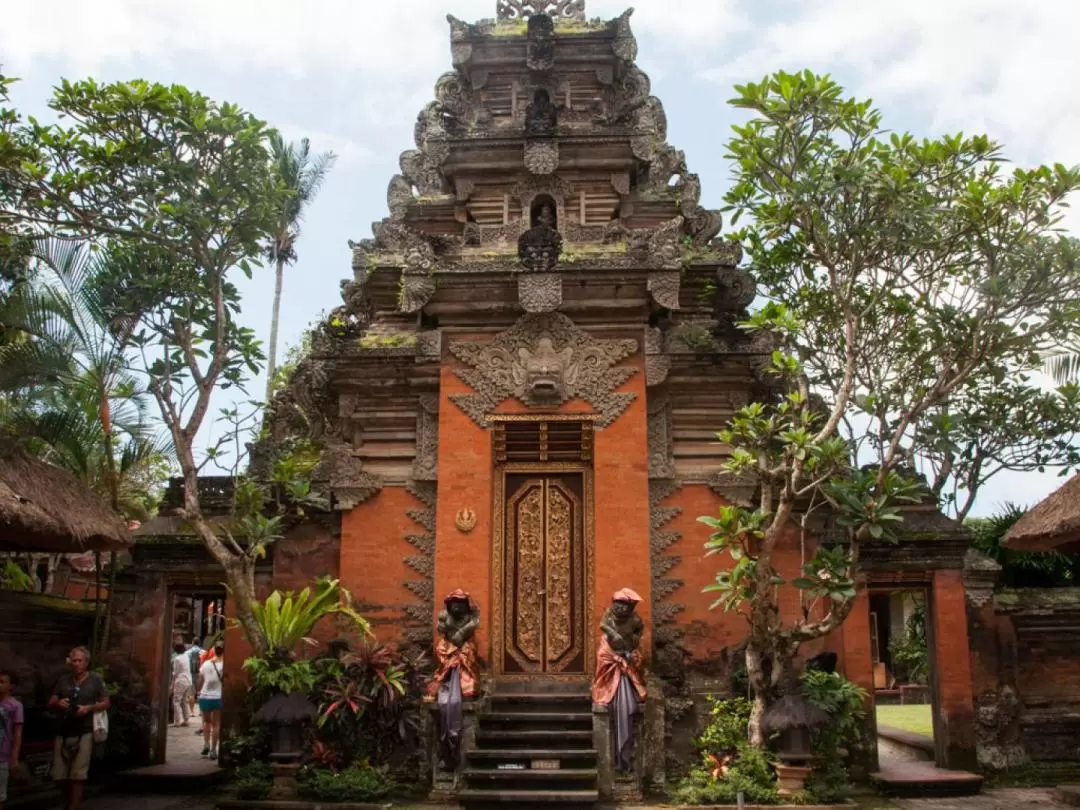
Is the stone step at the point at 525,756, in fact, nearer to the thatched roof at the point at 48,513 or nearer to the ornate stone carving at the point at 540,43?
the thatched roof at the point at 48,513

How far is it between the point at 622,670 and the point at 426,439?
3.54m

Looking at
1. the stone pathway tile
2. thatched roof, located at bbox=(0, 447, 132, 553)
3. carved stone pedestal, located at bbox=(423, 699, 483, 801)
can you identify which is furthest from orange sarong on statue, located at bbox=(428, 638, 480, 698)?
the stone pathway tile

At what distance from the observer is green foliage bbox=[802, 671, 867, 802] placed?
9625 mm

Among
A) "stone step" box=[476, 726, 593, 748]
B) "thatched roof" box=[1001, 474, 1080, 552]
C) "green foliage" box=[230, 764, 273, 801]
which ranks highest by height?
"thatched roof" box=[1001, 474, 1080, 552]

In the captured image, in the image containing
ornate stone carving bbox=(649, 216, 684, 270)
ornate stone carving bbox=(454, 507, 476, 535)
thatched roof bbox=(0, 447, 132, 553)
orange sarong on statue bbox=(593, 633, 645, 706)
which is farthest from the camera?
ornate stone carving bbox=(649, 216, 684, 270)

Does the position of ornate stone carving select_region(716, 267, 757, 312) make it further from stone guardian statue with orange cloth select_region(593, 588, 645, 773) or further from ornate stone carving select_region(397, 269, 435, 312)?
stone guardian statue with orange cloth select_region(593, 588, 645, 773)

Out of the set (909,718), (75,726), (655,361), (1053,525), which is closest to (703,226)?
(655,361)

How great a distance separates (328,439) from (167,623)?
10.6ft

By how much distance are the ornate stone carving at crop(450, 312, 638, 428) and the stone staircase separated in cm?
300

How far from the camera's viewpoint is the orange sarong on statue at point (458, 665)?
9.79 meters

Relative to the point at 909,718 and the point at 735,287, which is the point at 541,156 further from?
the point at 909,718

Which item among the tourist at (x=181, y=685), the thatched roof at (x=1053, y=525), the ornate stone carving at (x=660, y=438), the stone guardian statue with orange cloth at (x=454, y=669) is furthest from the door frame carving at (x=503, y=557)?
the tourist at (x=181, y=685)

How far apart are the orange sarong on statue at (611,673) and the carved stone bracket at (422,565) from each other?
2.09m

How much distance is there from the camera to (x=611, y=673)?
9.70 metres
